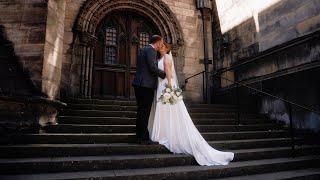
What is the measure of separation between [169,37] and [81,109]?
4.41m

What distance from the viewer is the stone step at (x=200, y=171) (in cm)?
331

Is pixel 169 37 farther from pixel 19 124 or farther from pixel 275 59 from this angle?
pixel 19 124

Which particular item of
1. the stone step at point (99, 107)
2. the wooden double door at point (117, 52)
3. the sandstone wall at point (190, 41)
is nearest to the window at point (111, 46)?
the wooden double door at point (117, 52)

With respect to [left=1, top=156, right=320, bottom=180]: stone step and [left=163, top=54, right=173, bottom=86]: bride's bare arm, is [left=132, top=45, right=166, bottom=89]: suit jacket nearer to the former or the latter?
[left=163, top=54, right=173, bottom=86]: bride's bare arm

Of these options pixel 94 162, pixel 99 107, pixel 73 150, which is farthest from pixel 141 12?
pixel 94 162

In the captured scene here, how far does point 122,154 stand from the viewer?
13.6 ft

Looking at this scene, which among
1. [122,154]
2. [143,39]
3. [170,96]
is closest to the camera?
[122,154]

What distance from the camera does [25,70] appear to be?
493cm

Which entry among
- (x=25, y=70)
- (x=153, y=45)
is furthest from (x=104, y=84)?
(x=153, y=45)

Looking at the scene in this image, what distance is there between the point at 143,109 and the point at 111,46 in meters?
5.16

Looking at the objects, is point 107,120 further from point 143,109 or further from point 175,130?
point 175,130

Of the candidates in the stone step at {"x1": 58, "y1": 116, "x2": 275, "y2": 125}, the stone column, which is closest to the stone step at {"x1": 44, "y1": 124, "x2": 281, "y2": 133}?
the stone step at {"x1": 58, "y1": 116, "x2": 275, "y2": 125}

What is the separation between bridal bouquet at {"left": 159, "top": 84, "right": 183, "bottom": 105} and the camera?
4254 mm

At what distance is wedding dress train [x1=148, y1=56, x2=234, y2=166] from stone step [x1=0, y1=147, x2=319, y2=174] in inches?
6.3
